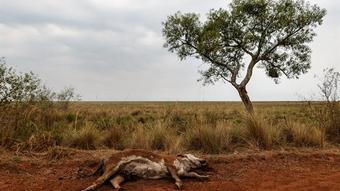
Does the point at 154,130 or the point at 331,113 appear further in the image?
the point at 331,113

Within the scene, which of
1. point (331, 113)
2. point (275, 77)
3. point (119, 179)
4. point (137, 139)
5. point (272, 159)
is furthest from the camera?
point (275, 77)

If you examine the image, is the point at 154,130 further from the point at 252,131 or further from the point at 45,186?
the point at 45,186

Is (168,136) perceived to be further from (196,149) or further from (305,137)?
(305,137)

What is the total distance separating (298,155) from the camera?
11.1 meters

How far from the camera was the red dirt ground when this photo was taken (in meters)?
8.20

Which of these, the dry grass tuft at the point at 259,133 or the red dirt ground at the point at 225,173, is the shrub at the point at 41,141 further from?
the dry grass tuft at the point at 259,133

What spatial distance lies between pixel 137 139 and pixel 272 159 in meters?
3.57

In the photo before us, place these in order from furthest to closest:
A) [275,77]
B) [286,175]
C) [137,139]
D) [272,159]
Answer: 1. [275,77]
2. [137,139]
3. [272,159]
4. [286,175]

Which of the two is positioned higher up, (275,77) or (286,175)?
(275,77)

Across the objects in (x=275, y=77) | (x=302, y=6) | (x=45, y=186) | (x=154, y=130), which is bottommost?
(x=45, y=186)

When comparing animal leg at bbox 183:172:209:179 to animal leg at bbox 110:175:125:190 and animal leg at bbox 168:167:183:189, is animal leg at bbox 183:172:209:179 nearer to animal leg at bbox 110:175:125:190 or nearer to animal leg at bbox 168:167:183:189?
animal leg at bbox 168:167:183:189

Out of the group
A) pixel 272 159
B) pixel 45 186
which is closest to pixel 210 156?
pixel 272 159

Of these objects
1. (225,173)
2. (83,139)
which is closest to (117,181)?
(225,173)

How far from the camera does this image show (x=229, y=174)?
30.5 feet
